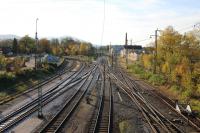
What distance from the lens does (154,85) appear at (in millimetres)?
48344

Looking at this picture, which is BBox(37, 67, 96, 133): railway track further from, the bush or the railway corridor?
the bush

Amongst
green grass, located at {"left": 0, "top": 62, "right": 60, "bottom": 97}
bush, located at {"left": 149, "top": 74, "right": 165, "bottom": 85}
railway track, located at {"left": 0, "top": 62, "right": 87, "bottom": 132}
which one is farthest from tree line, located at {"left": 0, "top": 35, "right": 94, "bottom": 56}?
railway track, located at {"left": 0, "top": 62, "right": 87, "bottom": 132}

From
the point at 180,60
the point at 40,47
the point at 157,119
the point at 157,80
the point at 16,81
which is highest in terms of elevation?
the point at 40,47

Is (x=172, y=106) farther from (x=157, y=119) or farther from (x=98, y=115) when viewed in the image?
(x=98, y=115)

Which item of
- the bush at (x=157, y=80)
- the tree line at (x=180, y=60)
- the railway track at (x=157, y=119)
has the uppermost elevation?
the tree line at (x=180, y=60)

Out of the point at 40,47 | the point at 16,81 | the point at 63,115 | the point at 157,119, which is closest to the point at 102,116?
the point at 63,115

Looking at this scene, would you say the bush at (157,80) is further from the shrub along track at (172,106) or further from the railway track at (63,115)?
the railway track at (63,115)

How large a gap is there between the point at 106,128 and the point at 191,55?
90.5 ft

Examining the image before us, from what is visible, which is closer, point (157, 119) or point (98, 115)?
point (157, 119)

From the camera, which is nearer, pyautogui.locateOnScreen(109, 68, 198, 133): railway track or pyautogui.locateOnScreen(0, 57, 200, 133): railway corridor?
pyautogui.locateOnScreen(0, 57, 200, 133): railway corridor

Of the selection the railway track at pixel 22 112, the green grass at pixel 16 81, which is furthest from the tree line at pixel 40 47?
the railway track at pixel 22 112

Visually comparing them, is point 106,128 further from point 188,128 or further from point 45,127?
point 188,128

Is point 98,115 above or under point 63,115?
above

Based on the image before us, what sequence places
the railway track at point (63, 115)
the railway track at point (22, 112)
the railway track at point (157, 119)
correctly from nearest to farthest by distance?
1. the railway track at point (63, 115)
2. the railway track at point (157, 119)
3. the railway track at point (22, 112)
